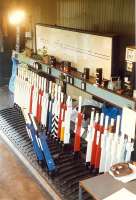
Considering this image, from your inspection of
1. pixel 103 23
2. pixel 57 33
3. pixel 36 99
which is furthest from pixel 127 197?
pixel 57 33

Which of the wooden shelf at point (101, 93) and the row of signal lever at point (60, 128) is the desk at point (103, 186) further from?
the wooden shelf at point (101, 93)

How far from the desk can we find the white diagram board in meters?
1.58

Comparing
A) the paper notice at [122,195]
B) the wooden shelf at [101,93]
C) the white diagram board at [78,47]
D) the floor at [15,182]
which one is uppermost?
the white diagram board at [78,47]

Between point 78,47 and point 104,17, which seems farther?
point 78,47

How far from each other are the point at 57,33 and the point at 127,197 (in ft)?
10.5

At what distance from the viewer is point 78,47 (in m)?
4.58

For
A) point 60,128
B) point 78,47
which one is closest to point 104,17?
point 78,47

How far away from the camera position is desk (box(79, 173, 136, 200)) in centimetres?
253

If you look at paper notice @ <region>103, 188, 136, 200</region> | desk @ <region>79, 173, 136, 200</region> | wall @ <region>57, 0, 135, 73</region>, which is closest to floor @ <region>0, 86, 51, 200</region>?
desk @ <region>79, 173, 136, 200</region>

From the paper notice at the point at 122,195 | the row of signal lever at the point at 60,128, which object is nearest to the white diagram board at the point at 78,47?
the row of signal lever at the point at 60,128

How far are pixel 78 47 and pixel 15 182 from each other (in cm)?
208

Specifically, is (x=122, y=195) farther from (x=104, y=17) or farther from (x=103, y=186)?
(x=104, y=17)

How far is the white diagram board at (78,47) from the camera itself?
3.98 m

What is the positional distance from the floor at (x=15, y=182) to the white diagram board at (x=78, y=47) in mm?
1588
